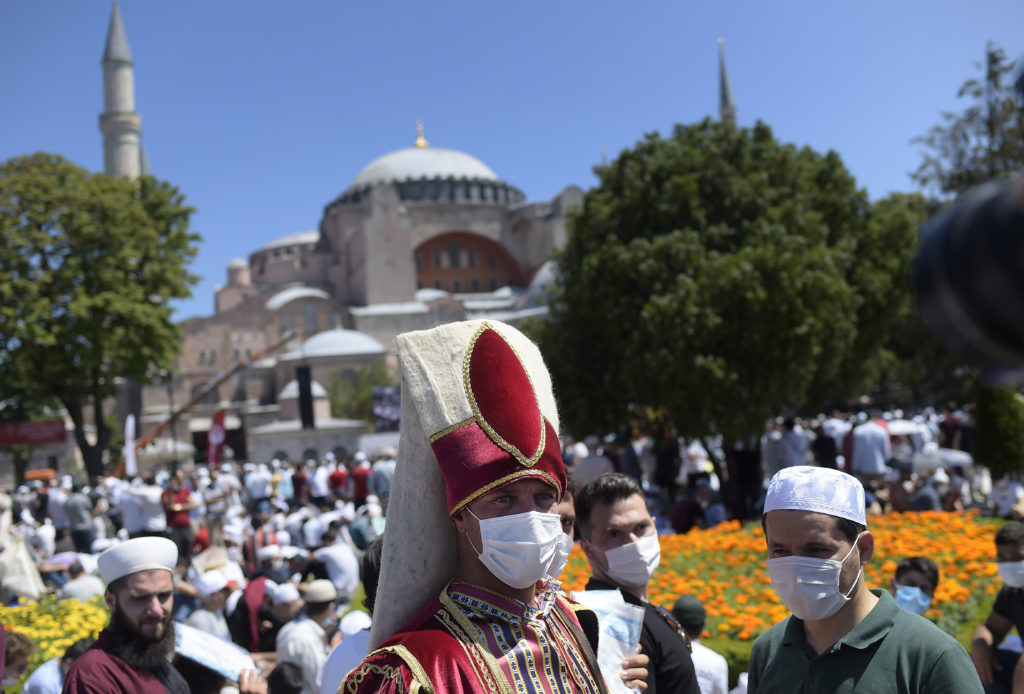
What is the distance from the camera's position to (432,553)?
218 cm

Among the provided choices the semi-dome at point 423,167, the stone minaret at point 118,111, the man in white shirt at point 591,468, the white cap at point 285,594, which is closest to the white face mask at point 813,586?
the man in white shirt at point 591,468

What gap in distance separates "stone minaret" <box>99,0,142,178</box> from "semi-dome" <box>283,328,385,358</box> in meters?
13.3

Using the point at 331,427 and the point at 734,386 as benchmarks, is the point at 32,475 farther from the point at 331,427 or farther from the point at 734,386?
the point at 734,386

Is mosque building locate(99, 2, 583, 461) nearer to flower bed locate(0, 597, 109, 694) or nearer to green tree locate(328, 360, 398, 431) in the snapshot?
green tree locate(328, 360, 398, 431)

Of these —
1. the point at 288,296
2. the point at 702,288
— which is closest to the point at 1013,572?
the point at 702,288

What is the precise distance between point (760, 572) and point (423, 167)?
210 feet

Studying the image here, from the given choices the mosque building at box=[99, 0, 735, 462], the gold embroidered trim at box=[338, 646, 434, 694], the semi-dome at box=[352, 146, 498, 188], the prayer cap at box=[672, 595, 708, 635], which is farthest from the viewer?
the semi-dome at box=[352, 146, 498, 188]

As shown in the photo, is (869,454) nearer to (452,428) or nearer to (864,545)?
(864,545)

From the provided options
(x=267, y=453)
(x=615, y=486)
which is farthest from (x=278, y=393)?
(x=615, y=486)

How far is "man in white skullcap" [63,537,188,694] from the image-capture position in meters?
3.10

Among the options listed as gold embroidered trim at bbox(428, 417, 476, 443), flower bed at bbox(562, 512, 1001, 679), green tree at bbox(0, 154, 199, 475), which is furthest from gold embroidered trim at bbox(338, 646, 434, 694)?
green tree at bbox(0, 154, 199, 475)

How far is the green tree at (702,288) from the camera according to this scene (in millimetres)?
14102

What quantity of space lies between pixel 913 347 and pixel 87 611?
28.5m

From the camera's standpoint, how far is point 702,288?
14172 millimetres
